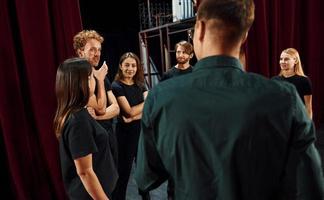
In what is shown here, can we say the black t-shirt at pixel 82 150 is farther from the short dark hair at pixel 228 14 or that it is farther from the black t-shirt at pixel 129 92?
the black t-shirt at pixel 129 92

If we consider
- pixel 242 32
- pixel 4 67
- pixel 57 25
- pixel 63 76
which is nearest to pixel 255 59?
pixel 57 25

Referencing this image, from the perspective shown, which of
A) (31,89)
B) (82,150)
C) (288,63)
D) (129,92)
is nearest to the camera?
(82,150)

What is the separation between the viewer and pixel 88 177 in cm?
130

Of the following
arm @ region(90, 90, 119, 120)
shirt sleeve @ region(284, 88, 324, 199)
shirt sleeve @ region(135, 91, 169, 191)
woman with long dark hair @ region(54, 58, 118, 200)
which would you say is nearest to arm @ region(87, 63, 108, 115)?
arm @ region(90, 90, 119, 120)

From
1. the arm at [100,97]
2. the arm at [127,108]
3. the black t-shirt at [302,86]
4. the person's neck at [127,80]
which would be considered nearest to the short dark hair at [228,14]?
the arm at [100,97]

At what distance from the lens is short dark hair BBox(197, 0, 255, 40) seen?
77 centimetres

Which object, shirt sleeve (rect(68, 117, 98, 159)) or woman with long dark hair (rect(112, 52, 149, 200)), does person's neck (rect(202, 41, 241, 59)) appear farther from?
Answer: woman with long dark hair (rect(112, 52, 149, 200))

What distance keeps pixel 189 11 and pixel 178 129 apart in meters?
5.74

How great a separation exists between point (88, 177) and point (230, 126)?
0.73 metres

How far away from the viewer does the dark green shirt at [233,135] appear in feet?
2.46

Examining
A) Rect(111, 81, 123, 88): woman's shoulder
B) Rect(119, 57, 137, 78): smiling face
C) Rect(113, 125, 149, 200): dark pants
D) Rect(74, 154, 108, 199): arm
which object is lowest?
Rect(113, 125, 149, 200): dark pants

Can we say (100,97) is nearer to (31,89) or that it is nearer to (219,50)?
(31,89)

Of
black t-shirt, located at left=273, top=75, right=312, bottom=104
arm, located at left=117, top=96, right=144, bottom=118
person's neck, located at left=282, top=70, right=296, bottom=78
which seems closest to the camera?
arm, located at left=117, top=96, right=144, bottom=118

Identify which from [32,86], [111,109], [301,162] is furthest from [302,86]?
[301,162]
